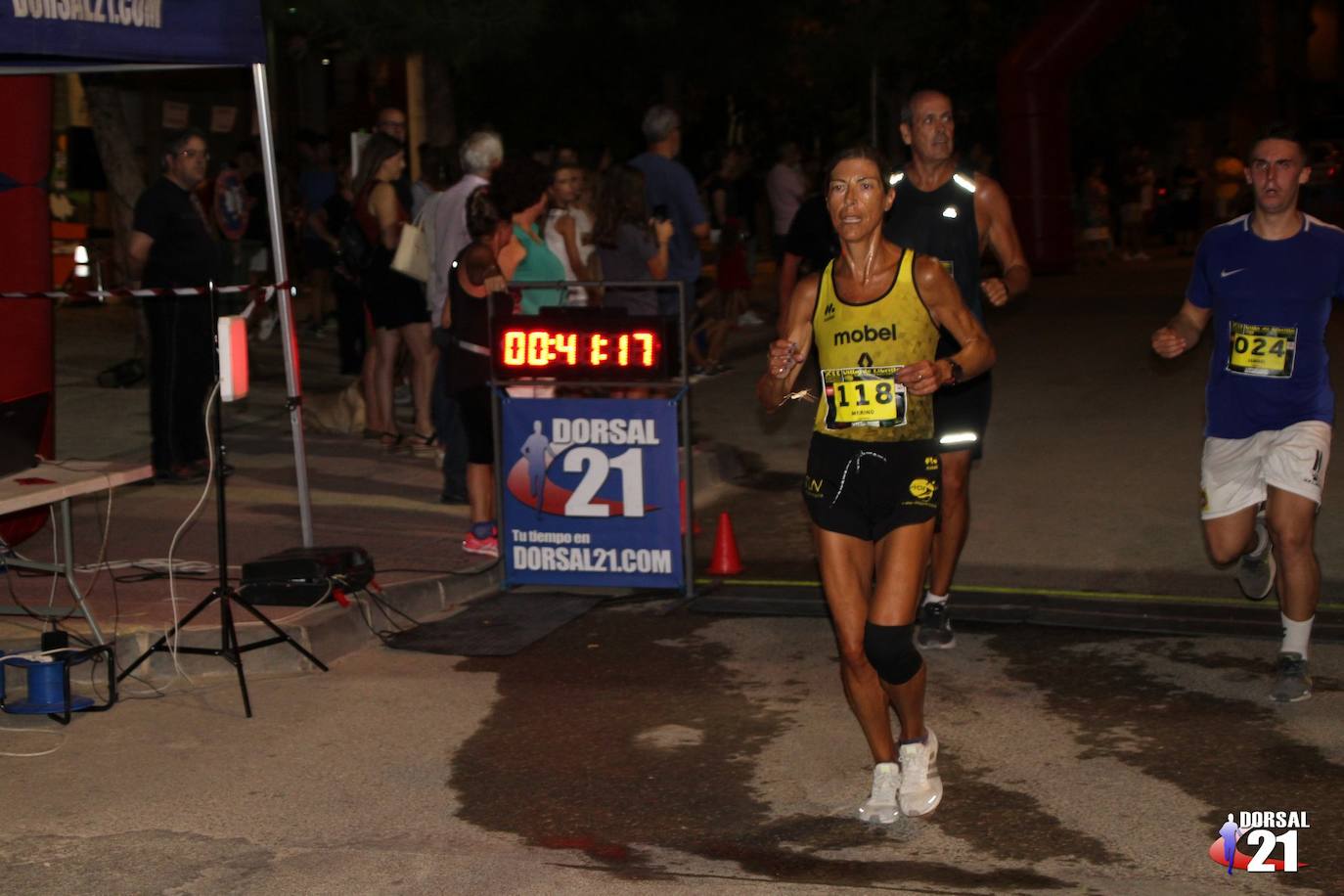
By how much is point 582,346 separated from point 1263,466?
3.27m

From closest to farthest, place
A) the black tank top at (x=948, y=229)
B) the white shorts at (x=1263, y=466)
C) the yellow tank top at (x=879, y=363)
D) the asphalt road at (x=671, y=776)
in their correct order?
1. the asphalt road at (x=671, y=776)
2. the yellow tank top at (x=879, y=363)
3. the white shorts at (x=1263, y=466)
4. the black tank top at (x=948, y=229)

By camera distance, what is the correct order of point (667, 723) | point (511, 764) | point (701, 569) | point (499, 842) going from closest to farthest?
point (499, 842)
point (511, 764)
point (667, 723)
point (701, 569)

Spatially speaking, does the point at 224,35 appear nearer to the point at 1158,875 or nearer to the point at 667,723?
the point at 667,723

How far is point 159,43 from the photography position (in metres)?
8.33

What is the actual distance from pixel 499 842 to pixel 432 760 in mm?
933

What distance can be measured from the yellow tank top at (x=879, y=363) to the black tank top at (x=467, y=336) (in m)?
3.78

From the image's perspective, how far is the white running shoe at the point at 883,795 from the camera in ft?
18.2

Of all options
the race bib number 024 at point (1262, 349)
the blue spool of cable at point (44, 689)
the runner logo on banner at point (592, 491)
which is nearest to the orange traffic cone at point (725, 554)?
the runner logo on banner at point (592, 491)

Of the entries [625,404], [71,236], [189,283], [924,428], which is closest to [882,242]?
[924,428]

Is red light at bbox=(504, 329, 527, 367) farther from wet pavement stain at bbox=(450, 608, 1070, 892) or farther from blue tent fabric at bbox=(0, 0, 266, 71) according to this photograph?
blue tent fabric at bbox=(0, 0, 266, 71)

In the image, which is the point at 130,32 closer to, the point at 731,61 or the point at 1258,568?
the point at 1258,568

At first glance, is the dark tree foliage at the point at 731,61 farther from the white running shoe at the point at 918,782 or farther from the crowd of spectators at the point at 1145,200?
the white running shoe at the point at 918,782

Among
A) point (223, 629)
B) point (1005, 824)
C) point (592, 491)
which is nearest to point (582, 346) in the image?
point (592, 491)

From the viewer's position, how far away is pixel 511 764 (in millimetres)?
6301
